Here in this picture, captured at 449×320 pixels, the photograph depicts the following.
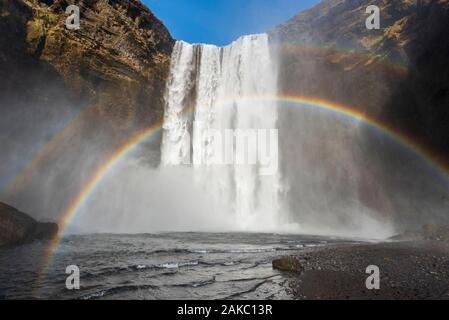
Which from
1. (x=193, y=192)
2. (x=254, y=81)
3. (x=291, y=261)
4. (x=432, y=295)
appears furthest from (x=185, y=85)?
(x=432, y=295)

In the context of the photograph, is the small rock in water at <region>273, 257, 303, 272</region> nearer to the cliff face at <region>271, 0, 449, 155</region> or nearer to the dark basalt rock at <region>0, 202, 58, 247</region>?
the dark basalt rock at <region>0, 202, 58, 247</region>

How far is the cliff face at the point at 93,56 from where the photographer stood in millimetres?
28047

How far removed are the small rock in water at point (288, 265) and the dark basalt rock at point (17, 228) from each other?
12706mm

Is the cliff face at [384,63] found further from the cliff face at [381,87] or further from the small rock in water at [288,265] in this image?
the small rock in water at [288,265]

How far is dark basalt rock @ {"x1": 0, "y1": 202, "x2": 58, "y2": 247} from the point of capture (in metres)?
16.1

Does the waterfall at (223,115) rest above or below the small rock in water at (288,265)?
above

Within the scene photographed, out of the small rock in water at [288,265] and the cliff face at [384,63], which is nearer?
the small rock in water at [288,265]

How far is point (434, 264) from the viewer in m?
11.8

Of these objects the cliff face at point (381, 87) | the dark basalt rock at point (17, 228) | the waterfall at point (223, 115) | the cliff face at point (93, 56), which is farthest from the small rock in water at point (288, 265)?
the cliff face at point (93, 56)

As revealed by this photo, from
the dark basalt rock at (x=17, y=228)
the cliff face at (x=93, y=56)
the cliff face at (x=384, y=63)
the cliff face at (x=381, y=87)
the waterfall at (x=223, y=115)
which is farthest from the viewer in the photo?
the waterfall at (x=223, y=115)

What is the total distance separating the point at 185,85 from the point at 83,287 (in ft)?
113

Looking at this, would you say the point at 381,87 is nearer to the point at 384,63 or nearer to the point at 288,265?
the point at 384,63

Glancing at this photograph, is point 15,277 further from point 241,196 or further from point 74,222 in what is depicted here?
point 241,196

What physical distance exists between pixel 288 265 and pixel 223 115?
1203 inches
